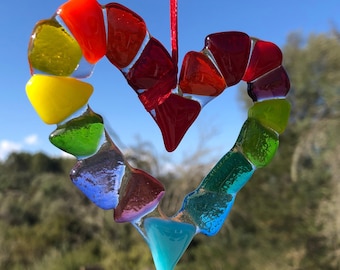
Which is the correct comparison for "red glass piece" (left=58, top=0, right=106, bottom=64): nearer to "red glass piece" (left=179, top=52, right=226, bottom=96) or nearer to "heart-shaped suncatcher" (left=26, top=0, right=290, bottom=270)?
"heart-shaped suncatcher" (left=26, top=0, right=290, bottom=270)

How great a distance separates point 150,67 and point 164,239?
0.37m

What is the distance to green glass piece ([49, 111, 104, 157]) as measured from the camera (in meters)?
0.88

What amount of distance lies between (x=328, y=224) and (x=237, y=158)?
4.26 metres

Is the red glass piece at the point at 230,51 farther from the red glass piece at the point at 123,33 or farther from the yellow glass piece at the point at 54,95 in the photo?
the yellow glass piece at the point at 54,95

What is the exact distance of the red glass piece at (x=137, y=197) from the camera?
Answer: 0.94 m

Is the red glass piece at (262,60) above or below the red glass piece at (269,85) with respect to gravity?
above

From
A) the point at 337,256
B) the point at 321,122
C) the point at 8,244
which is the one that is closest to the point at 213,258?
the point at 337,256

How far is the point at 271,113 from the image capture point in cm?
107

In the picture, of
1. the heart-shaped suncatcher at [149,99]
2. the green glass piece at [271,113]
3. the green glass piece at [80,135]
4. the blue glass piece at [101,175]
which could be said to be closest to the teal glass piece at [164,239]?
the heart-shaped suncatcher at [149,99]

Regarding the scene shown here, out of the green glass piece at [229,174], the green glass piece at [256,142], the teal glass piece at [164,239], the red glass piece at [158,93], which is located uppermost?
the red glass piece at [158,93]

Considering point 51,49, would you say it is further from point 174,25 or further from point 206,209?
point 206,209

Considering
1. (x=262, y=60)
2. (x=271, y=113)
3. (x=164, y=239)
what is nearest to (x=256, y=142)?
(x=271, y=113)

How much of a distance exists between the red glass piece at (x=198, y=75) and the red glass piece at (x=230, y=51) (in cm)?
2

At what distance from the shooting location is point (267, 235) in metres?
5.98
